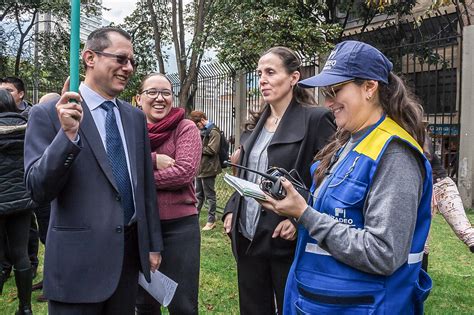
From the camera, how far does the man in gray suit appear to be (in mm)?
2229

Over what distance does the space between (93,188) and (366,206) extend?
4.09ft

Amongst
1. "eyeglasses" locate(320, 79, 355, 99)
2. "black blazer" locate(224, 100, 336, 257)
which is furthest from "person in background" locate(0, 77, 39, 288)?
"eyeglasses" locate(320, 79, 355, 99)

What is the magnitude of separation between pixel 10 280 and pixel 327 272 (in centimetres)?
475

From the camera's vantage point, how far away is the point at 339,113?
2.01 meters

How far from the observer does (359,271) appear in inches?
72.8

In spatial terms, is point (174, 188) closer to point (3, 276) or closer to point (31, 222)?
point (3, 276)

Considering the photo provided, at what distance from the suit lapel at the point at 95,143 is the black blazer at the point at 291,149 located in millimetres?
959

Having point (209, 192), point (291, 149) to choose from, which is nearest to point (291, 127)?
point (291, 149)

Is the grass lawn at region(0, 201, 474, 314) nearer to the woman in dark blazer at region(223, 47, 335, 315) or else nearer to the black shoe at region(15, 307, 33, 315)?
the black shoe at region(15, 307, 33, 315)

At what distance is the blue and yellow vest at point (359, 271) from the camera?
1832 mm

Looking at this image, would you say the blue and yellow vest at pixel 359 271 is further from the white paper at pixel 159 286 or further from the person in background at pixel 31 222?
the person in background at pixel 31 222

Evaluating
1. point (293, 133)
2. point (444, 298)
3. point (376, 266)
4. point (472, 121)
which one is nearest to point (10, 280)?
point (293, 133)

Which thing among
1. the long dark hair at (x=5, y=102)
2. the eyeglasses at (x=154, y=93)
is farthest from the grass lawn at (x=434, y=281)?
the eyeglasses at (x=154, y=93)

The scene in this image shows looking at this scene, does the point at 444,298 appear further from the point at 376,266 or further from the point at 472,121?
the point at 472,121
